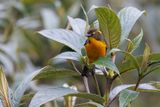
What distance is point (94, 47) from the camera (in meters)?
0.74

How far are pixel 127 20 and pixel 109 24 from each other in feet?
0.22

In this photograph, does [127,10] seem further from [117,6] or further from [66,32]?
[117,6]

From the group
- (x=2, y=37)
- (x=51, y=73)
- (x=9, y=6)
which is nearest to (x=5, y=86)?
(x=51, y=73)

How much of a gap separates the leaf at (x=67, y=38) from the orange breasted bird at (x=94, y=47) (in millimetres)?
23

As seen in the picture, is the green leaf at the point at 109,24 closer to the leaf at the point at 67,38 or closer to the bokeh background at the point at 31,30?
the leaf at the point at 67,38

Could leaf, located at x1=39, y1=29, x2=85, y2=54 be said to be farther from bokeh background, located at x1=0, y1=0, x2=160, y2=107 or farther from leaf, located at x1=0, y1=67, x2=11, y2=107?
bokeh background, located at x1=0, y1=0, x2=160, y2=107

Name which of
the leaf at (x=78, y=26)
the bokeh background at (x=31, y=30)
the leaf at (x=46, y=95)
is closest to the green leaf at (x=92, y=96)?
the leaf at (x=46, y=95)

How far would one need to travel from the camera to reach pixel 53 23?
83.8 inches

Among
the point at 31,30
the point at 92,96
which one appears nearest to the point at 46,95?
the point at 92,96

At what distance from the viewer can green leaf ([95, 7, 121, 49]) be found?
0.72 meters

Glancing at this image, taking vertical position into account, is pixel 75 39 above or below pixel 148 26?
above

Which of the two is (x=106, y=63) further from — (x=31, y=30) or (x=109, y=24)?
(x=31, y=30)

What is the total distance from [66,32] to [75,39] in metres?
0.02

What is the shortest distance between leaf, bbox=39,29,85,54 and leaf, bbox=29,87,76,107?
80 mm
